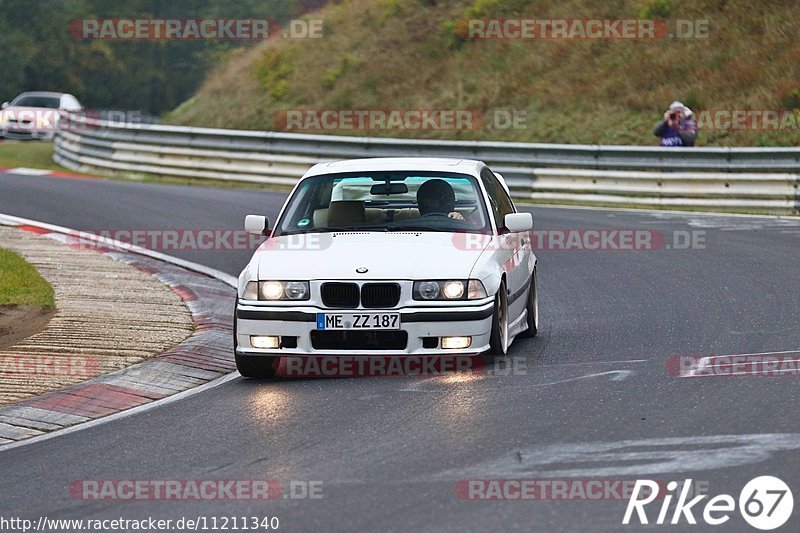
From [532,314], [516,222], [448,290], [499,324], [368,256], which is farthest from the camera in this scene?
[532,314]

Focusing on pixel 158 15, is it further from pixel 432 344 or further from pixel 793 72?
pixel 432 344

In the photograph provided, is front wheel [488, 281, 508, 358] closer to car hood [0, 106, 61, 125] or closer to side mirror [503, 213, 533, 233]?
side mirror [503, 213, 533, 233]

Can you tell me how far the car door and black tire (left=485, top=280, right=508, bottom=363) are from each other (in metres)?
0.17

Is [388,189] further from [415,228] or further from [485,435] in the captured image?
[485,435]

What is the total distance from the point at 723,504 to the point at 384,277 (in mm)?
3732

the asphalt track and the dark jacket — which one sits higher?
the dark jacket

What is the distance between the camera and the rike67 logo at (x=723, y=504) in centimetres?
578

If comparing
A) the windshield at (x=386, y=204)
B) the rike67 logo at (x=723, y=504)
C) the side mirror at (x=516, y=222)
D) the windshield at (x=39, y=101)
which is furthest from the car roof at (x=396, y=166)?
the windshield at (x=39, y=101)

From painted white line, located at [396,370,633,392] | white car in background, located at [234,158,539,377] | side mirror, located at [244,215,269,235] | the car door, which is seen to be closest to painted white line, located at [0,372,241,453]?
white car in background, located at [234,158,539,377]

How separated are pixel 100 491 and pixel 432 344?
3149mm

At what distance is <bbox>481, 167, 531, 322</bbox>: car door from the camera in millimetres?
10188

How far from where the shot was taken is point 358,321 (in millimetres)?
9195

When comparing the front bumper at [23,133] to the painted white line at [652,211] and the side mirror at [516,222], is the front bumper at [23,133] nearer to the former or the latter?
the painted white line at [652,211]

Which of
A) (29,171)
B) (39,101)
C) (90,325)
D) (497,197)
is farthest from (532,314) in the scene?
(39,101)
